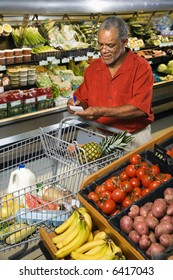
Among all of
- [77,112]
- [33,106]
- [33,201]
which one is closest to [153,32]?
[33,106]

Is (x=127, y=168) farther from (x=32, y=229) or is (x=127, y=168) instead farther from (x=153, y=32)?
(x=153, y=32)

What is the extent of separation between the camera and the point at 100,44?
276 cm

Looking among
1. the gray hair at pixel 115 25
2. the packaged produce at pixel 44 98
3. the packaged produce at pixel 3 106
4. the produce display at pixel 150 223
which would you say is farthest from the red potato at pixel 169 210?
the packaged produce at pixel 44 98

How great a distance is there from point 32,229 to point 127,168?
0.72 meters

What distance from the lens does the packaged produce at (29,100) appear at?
185 inches

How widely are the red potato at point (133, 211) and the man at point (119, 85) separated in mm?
764

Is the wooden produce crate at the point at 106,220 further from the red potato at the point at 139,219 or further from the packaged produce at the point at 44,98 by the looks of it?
the packaged produce at the point at 44,98

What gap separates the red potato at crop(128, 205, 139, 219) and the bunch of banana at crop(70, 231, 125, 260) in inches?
6.8

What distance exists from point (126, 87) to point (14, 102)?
2064mm

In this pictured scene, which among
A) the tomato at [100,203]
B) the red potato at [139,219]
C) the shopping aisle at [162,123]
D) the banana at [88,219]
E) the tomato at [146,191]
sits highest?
the tomato at [146,191]

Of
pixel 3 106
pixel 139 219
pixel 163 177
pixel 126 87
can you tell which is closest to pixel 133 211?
pixel 139 219

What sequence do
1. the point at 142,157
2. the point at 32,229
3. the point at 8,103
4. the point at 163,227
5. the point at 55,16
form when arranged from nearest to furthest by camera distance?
the point at 163,227 → the point at 32,229 → the point at 142,157 → the point at 8,103 → the point at 55,16
